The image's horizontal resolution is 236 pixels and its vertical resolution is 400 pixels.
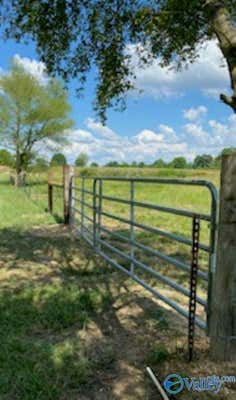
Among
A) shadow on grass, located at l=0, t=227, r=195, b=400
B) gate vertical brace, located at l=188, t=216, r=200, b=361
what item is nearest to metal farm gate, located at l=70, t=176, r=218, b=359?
gate vertical brace, located at l=188, t=216, r=200, b=361

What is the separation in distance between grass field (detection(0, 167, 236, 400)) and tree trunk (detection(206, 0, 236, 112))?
1.97m

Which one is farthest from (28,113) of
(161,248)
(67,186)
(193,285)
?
(193,285)

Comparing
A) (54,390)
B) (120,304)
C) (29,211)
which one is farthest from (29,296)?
(29,211)

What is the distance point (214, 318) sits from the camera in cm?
194

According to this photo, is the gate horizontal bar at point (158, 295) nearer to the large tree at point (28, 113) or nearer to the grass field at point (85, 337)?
the grass field at point (85, 337)

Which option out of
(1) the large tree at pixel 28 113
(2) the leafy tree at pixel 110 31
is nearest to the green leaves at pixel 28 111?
(1) the large tree at pixel 28 113

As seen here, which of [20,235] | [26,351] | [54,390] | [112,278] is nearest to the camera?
[54,390]

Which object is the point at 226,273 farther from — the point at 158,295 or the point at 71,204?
the point at 71,204

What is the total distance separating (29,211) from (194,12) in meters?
7.22

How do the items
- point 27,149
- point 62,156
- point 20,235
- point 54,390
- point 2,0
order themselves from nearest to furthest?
point 54,390 < point 2,0 < point 20,235 < point 27,149 < point 62,156

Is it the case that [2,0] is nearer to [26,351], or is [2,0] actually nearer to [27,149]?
[26,351]

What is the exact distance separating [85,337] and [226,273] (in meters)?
1.22

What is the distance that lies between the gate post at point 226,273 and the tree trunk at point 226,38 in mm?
1380

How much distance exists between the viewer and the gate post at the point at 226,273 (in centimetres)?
185
